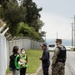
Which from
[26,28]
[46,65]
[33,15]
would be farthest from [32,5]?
[46,65]

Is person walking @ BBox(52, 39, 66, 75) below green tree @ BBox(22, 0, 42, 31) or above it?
below

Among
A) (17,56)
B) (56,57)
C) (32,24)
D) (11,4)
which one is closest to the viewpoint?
(56,57)

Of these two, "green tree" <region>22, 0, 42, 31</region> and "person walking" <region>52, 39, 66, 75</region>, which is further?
"green tree" <region>22, 0, 42, 31</region>

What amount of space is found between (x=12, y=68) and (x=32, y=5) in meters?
69.1

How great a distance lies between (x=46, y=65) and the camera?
17.4 metres

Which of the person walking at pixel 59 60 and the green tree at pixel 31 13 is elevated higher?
the green tree at pixel 31 13

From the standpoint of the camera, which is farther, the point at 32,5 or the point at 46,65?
the point at 32,5

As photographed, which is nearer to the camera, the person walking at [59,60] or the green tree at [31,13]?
the person walking at [59,60]

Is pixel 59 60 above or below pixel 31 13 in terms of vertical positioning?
below

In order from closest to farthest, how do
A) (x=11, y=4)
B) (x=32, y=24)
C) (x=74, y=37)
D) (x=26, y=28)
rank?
(x=11, y=4), (x=26, y=28), (x=32, y=24), (x=74, y=37)

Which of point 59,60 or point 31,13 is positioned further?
point 31,13

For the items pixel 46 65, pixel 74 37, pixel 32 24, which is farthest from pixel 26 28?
pixel 74 37

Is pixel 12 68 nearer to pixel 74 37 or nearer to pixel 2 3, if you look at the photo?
pixel 2 3

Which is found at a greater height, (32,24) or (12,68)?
(32,24)
